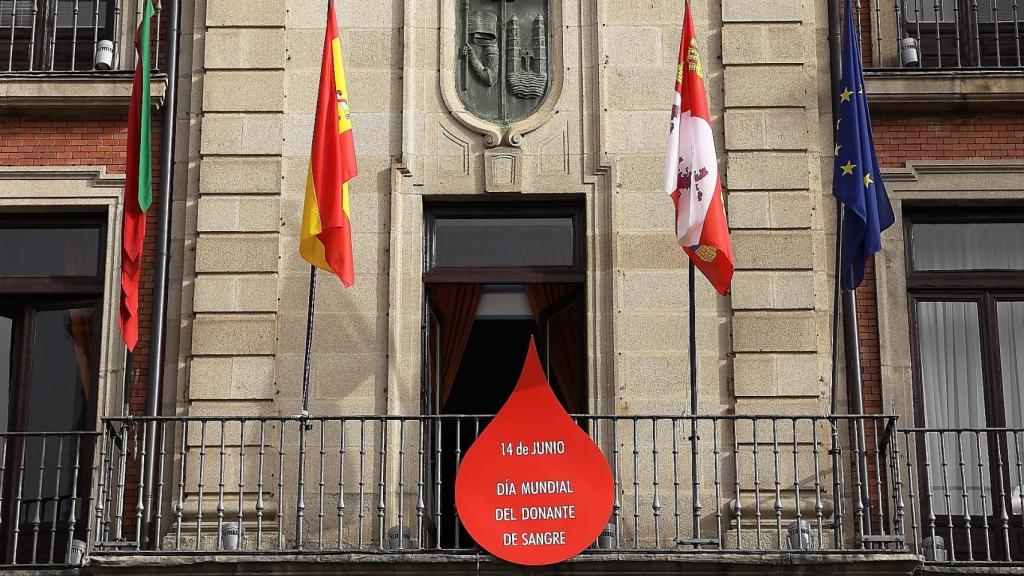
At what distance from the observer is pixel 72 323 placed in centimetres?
1365

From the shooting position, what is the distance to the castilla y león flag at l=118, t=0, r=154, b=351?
1262cm

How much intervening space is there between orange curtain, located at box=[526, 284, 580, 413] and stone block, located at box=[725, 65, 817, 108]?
6.14 ft

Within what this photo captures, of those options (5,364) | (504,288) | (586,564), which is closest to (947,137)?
(504,288)

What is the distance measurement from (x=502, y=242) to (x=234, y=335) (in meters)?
2.07

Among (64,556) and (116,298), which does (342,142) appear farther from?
(64,556)

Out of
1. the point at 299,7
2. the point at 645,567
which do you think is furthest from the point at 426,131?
the point at 645,567

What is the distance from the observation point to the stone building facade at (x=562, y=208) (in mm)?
12742

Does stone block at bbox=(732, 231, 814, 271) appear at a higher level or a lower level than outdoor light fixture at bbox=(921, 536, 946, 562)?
higher

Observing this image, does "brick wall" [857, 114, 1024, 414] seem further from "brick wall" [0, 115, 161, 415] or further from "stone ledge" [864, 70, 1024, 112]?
"brick wall" [0, 115, 161, 415]

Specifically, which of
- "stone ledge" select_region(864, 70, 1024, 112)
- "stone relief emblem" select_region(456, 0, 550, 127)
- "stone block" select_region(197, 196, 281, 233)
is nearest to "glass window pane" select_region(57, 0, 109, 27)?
"stone block" select_region(197, 196, 281, 233)

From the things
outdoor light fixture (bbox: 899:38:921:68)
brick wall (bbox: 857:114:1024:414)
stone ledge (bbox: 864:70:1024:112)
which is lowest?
brick wall (bbox: 857:114:1024:414)

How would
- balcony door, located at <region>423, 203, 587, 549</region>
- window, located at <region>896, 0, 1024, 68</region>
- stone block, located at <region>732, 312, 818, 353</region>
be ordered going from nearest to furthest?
stone block, located at <region>732, 312, 818, 353</region>, balcony door, located at <region>423, 203, 587, 549</region>, window, located at <region>896, 0, 1024, 68</region>

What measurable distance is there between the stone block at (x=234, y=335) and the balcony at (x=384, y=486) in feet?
1.76

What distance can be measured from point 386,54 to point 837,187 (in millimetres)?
3524
